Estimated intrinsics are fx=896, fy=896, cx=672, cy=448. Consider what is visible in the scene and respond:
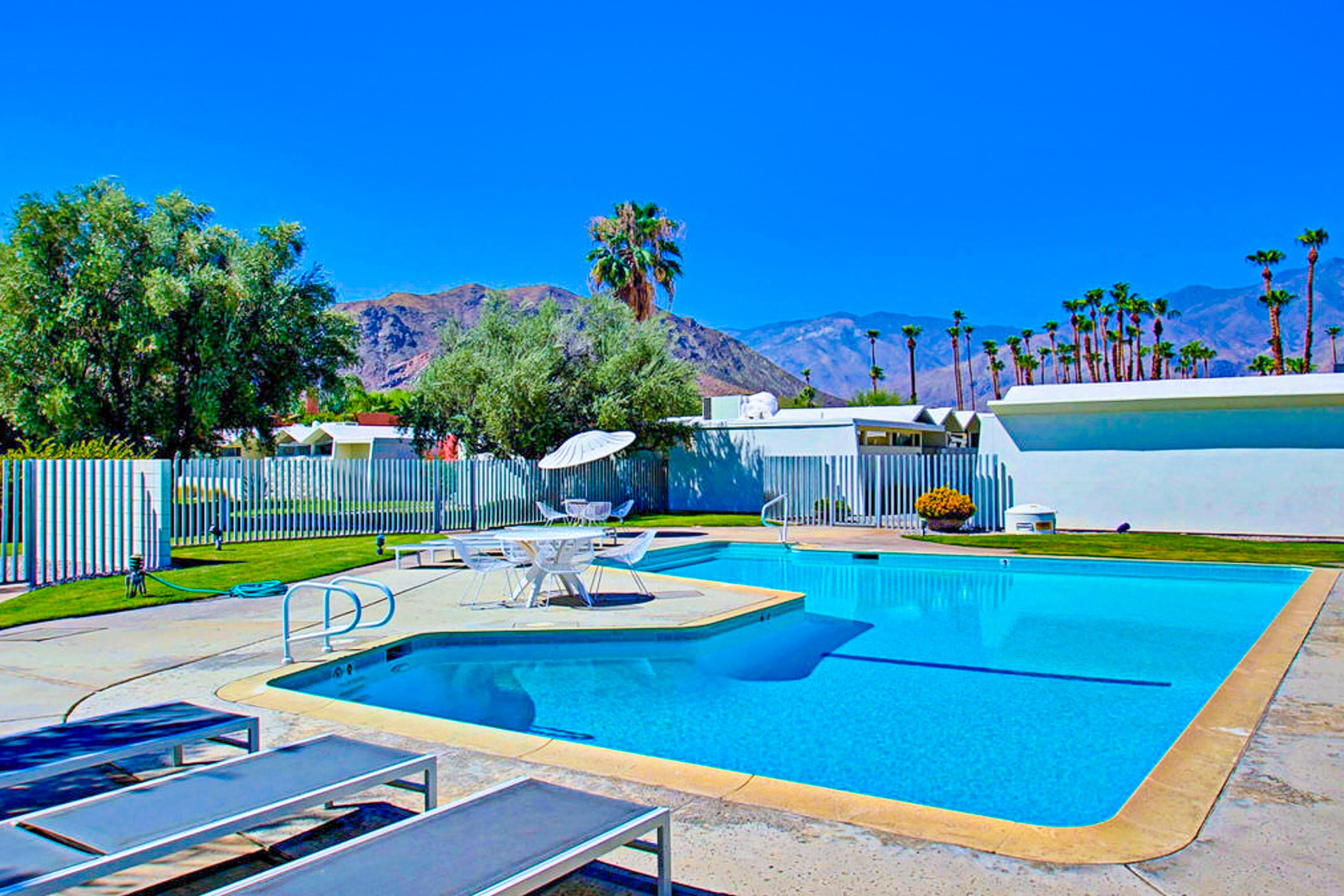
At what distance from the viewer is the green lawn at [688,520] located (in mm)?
21375

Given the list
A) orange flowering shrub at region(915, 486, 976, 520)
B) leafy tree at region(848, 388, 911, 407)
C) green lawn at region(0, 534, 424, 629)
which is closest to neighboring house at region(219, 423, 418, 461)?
green lawn at region(0, 534, 424, 629)

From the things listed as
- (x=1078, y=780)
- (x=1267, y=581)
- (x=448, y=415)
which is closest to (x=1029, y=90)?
(x=448, y=415)

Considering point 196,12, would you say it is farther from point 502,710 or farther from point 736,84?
point 736,84

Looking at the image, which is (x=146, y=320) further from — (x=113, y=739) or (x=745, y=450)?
(x=113, y=739)

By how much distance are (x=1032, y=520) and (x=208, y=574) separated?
16.0 metres

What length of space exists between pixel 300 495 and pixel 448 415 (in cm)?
781

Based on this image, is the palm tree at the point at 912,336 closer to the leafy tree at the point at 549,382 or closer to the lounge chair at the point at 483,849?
the leafy tree at the point at 549,382

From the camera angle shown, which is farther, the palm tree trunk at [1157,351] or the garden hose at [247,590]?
the palm tree trunk at [1157,351]

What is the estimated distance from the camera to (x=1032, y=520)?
1955cm

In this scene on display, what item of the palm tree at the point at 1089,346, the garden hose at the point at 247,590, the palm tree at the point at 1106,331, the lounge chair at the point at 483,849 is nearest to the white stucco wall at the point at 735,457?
the garden hose at the point at 247,590

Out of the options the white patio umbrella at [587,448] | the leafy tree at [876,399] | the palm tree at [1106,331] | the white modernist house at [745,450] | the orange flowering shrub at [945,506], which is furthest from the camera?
the palm tree at [1106,331]

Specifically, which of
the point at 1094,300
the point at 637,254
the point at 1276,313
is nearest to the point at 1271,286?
the point at 1276,313

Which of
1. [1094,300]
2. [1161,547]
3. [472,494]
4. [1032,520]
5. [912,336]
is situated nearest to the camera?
[1161,547]

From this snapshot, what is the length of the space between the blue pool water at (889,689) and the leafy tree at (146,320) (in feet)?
55.7
